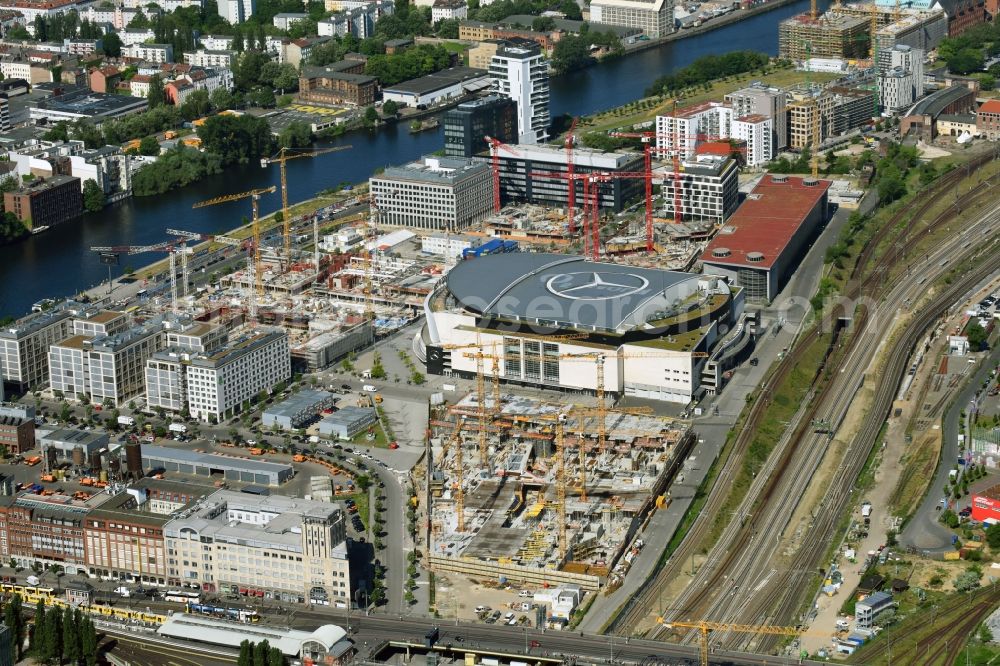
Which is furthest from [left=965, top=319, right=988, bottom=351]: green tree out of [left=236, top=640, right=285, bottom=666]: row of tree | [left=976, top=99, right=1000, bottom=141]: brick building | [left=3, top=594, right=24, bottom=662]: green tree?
[left=3, top=594, right=24, bottom=662]: green tree

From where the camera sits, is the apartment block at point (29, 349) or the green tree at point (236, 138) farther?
the green tree at point (236, 138)

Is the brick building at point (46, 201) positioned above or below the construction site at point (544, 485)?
above

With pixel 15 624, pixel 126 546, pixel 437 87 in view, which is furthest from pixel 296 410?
pixel 437 87

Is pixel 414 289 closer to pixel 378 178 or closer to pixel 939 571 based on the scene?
pixel 378 178

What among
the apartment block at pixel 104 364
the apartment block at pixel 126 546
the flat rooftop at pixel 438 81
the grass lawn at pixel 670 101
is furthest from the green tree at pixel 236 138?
the apartment block at pixel 126 546

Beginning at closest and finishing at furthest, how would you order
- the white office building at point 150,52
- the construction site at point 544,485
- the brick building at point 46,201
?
the construction site at point 544,485, the brick building at point 46,201, the white office building at point 150,52

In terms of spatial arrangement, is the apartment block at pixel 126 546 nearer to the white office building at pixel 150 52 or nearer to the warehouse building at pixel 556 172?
the warehouse building at pixel 556 172
